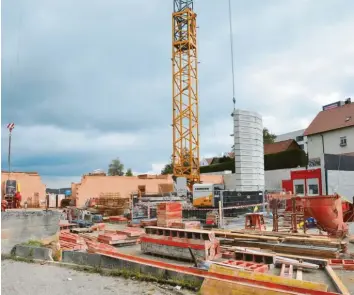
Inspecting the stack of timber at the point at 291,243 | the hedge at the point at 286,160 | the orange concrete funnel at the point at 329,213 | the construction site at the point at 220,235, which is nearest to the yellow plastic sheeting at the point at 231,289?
the construction site at the point at 220,235

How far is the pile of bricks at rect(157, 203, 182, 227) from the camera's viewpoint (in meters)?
15.1

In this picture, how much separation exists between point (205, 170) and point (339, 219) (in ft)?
144

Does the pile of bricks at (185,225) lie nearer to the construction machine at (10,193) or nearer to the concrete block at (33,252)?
the concrete block at (33,252)

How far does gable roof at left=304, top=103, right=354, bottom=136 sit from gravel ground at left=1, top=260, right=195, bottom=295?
36.7 metres

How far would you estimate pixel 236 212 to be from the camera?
19109 millimetres

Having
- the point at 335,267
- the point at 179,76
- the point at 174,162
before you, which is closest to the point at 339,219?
the point at 335,267

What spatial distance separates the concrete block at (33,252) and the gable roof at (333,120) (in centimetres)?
3626

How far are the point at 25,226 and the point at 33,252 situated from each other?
3.97ft

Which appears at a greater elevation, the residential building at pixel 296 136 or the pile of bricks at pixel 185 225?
the residential building at pixel 296 136

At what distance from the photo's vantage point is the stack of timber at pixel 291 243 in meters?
9.45

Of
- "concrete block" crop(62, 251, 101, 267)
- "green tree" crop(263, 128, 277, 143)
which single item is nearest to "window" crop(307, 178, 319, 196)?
"concrete block" crop(62, 251, 101, 267)

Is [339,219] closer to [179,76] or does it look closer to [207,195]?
[207,195]

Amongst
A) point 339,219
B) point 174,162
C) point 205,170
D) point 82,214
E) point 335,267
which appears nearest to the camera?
point 335,267

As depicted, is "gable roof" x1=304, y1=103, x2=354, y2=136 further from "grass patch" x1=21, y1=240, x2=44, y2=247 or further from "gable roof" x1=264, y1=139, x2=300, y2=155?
"grass patch" x1=21, y1=240, x2=44, y2=247
